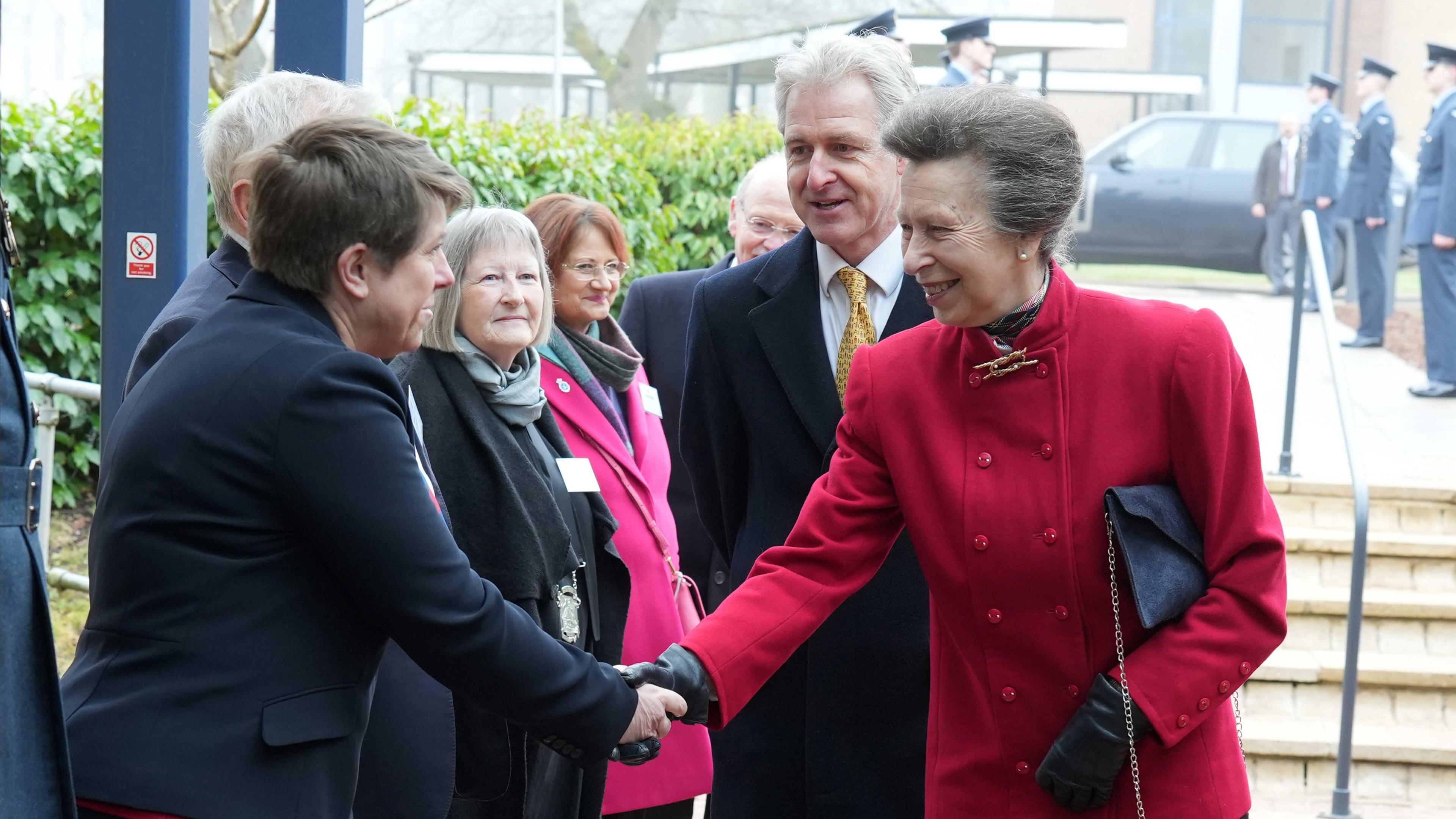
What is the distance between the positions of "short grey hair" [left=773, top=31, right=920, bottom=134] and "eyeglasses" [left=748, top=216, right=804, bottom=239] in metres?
1.83

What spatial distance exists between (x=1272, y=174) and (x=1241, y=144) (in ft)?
3.90

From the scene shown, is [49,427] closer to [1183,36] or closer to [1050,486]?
[1050,486]

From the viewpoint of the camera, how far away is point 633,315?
4906mm

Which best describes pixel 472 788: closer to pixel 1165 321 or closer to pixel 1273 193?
pixel 1165 321

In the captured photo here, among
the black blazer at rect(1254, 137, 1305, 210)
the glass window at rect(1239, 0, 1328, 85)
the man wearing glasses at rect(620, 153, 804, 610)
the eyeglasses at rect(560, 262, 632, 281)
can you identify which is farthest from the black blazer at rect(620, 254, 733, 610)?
the glass window at rect(1239, 0, 1328, 85)

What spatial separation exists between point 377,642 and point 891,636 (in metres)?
1.13

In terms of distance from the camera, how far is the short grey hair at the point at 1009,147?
2295mm

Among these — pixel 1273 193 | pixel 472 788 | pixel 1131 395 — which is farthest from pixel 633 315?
pixel 1273 193

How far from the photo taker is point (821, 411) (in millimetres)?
2938

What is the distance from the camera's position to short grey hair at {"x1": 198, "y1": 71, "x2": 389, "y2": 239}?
2.93 meters

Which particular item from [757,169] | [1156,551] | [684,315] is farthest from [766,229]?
[1156,551]

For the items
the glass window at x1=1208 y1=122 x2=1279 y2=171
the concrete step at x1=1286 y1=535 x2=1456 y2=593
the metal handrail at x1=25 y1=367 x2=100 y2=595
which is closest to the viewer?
the metal handrail at x1=25 y1=367 x2=100 y2=595

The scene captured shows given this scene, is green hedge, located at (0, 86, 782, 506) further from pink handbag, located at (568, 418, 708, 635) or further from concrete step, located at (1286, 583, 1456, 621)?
concrete step, located at (1286, 583, 1456, 621)

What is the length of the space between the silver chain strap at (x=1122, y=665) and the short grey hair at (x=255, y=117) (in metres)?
1.64
